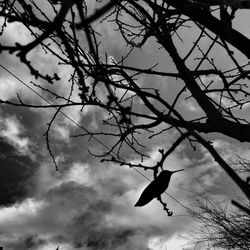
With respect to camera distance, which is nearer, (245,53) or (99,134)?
(245,53)

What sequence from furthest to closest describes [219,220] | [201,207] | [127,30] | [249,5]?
1. [201,207]
2. [219,220]
3. [127,30]
4. [249,5]

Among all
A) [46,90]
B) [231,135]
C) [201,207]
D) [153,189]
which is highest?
[201,207]

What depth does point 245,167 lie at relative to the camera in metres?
14.2

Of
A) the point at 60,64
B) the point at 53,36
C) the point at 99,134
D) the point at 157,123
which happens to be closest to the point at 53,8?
the point at 53,36

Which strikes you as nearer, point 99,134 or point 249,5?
point 249,5

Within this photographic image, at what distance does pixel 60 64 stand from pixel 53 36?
0.85 ft

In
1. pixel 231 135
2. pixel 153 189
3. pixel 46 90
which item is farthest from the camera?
pixel 46 90

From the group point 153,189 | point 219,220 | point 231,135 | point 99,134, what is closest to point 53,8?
point 99,134

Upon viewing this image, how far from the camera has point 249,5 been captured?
5.94 feet

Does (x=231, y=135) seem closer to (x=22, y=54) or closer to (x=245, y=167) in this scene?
(x=22, y=54)

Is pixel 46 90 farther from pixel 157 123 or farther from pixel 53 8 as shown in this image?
pixel 157 123

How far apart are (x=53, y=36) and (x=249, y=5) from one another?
1.69m

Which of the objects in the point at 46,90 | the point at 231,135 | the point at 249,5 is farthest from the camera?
the point at 46,90

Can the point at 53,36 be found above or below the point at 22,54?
above
